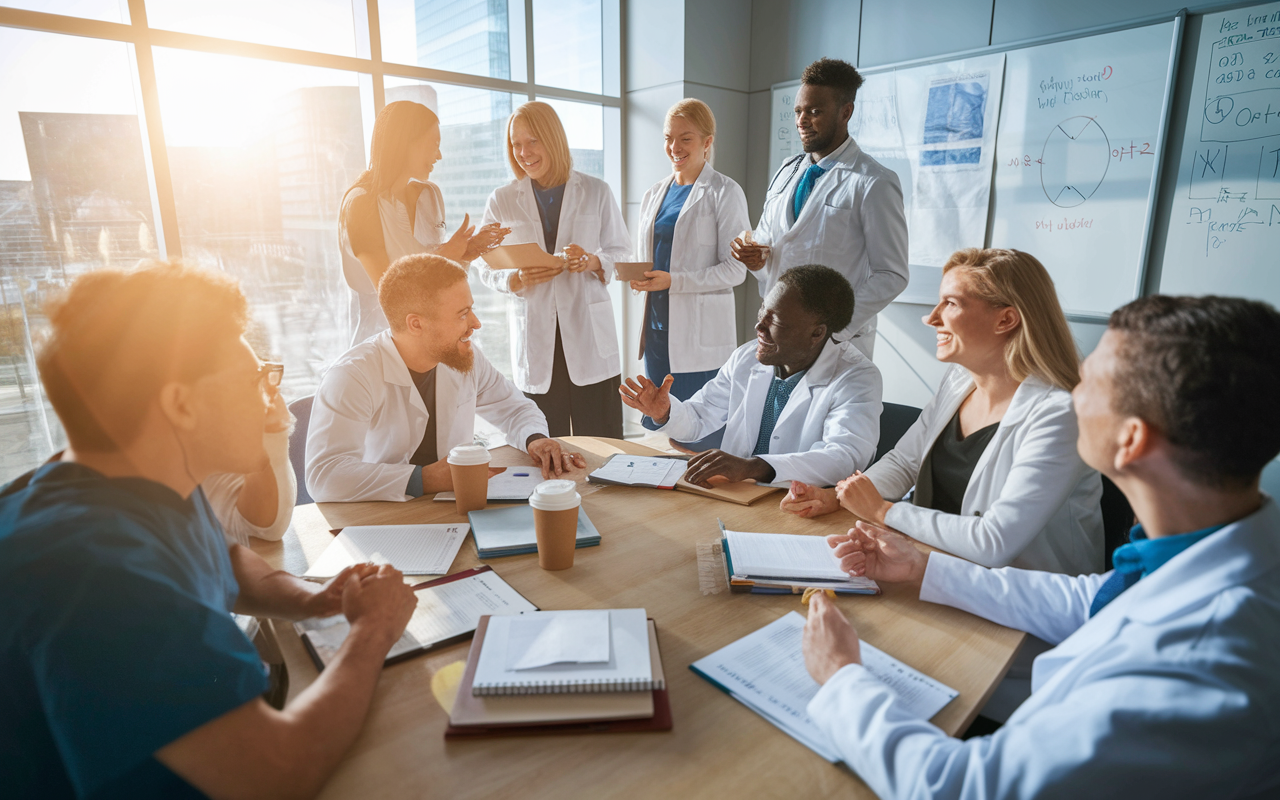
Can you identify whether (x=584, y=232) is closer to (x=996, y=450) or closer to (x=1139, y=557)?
(x=996, y=450)

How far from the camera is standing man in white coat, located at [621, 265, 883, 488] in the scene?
182cm

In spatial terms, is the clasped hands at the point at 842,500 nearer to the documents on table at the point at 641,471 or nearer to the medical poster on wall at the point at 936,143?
the documents on table at the point at 641,471

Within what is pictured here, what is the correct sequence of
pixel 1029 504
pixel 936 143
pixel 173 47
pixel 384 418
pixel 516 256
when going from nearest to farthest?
pixel 1029 504
pixel 384 418
pixel 516 256
pixel 173 47
pixel 936 143

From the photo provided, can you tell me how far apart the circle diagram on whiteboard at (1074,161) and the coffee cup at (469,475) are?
3.01 metres

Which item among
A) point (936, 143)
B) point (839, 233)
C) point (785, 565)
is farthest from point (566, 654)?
point (936, 143)

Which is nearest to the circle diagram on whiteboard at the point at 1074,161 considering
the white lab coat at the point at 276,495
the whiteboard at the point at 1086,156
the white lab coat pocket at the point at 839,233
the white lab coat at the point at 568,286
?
the whiteboard at the point at 1086,156

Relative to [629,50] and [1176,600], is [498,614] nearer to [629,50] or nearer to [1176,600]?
[1176,600]

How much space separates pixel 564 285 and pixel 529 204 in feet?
1.31

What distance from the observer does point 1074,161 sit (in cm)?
315

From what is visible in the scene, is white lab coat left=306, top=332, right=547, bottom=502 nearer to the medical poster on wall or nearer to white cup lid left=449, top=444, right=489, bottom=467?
white cup lid left=449, top=444, right=489, bottom=467

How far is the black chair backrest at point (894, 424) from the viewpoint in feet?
6.88

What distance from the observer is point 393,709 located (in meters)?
0.94

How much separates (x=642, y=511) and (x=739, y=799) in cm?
85

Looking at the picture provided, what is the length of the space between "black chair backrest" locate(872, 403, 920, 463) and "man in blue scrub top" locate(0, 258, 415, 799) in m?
1.58
